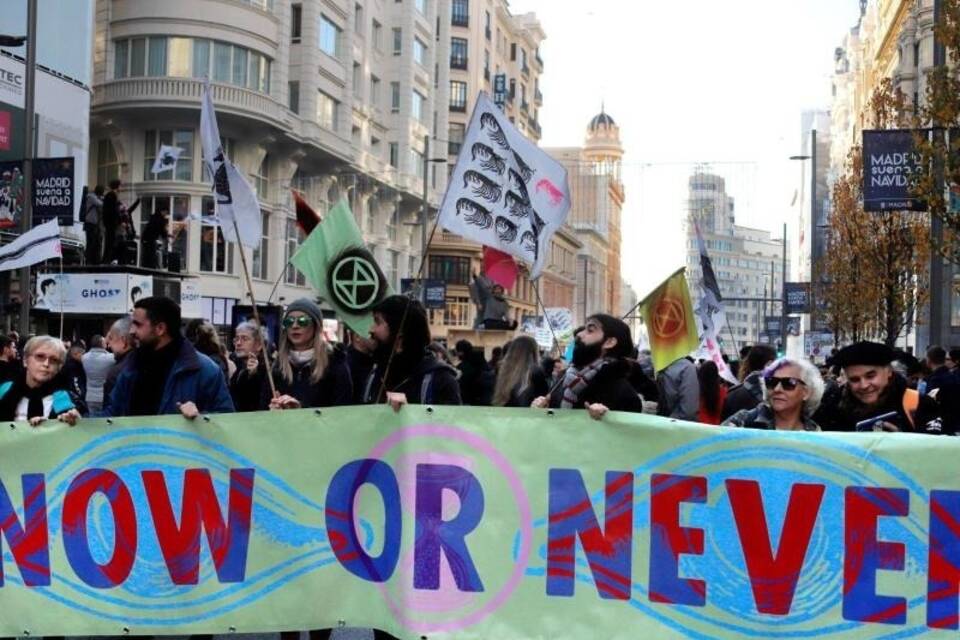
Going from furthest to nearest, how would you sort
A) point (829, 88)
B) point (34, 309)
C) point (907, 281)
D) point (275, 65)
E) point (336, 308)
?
point (829, 88) → point (275, 65) → point (907, 281) → point (34, 309) → point (336, 308)

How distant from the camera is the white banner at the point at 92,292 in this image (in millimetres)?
17656

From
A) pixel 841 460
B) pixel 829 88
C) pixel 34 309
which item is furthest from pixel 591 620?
pixel 829 88

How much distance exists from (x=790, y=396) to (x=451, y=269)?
6336 cm

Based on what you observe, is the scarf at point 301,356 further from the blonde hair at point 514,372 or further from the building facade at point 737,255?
the building facade at point 737,255

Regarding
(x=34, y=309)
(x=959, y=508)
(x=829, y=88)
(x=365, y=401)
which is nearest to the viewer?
(x=959, y=508)

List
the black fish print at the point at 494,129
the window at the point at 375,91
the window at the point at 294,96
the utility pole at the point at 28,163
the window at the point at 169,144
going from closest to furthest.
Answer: the black fish print at the point at 494,129, the utility pole at the point at 28,163, the window at the point at 169,144, the window at the point at 294,96, the window at the point at 375,91

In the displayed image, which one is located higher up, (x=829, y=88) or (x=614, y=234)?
(x=829, y=88)

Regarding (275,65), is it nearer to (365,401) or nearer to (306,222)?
(306,222)

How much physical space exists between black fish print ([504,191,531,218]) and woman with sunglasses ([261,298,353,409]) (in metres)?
1.24

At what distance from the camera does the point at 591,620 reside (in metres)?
4.79

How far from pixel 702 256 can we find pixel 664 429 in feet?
27.3

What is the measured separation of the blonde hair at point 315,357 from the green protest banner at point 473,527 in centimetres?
85

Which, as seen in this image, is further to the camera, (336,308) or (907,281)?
(907,281)

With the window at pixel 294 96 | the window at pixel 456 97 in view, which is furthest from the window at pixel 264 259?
the window at pixel 456 97
